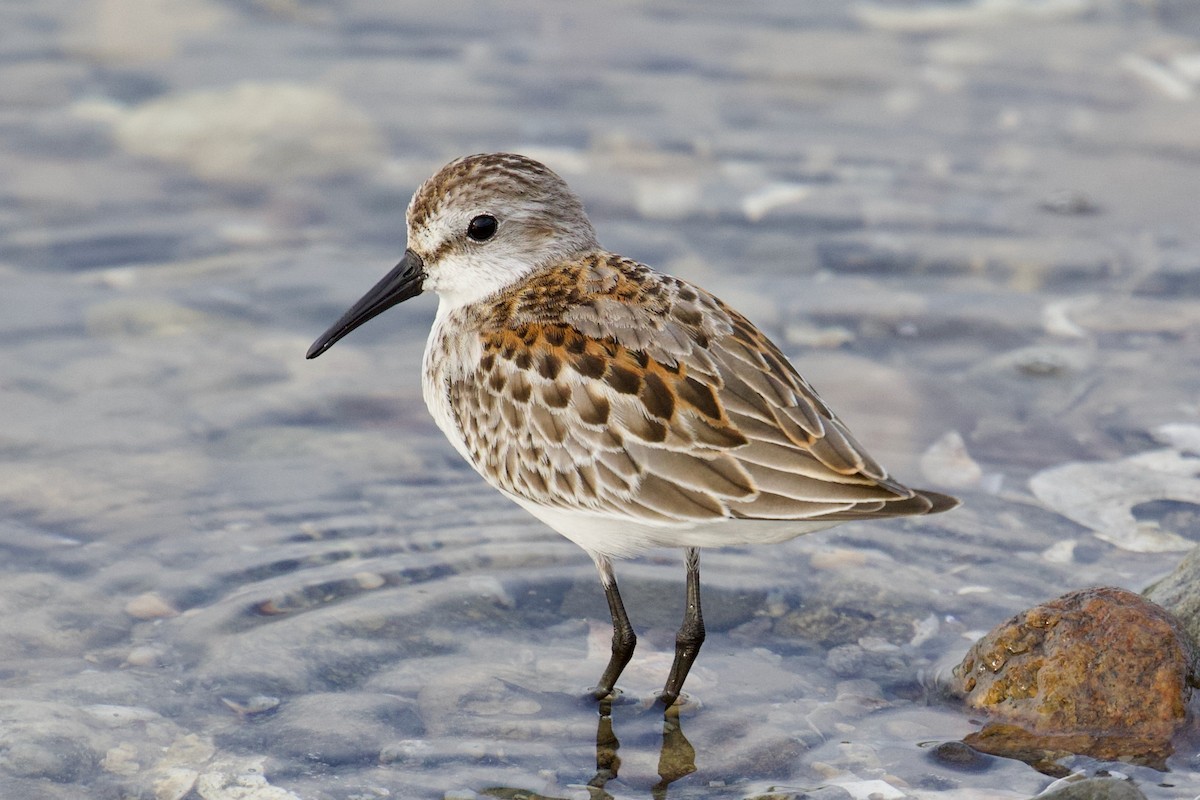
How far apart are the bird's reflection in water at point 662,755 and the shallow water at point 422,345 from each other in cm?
2

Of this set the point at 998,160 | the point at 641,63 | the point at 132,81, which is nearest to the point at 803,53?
the point at 641,63

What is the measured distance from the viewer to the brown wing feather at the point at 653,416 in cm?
523

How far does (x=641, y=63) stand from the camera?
38.7ft

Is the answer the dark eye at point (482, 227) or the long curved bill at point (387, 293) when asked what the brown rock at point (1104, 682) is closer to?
the dark eye at point (482, 227)

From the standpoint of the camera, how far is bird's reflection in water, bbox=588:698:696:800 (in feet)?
18.5

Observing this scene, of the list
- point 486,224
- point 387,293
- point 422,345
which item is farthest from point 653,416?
point 422,345

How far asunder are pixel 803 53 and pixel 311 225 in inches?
166

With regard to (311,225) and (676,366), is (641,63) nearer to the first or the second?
(311,225)

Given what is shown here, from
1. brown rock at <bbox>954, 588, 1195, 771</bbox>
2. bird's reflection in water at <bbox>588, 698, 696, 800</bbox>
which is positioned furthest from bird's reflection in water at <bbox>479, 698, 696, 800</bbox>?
brown rock at <bbox>954, 588, 1195, 771</bbox>

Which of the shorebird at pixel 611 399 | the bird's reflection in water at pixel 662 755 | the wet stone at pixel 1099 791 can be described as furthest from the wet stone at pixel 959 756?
the shorebird at pixel 611 399

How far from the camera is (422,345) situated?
346 inches

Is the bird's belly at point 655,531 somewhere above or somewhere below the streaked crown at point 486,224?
below

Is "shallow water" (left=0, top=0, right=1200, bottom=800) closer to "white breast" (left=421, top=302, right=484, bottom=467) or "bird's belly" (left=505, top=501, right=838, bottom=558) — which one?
"bird's belly" (left=505, top=501, right=838, bottom=558)

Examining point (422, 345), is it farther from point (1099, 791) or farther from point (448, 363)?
point (1099, 791)
